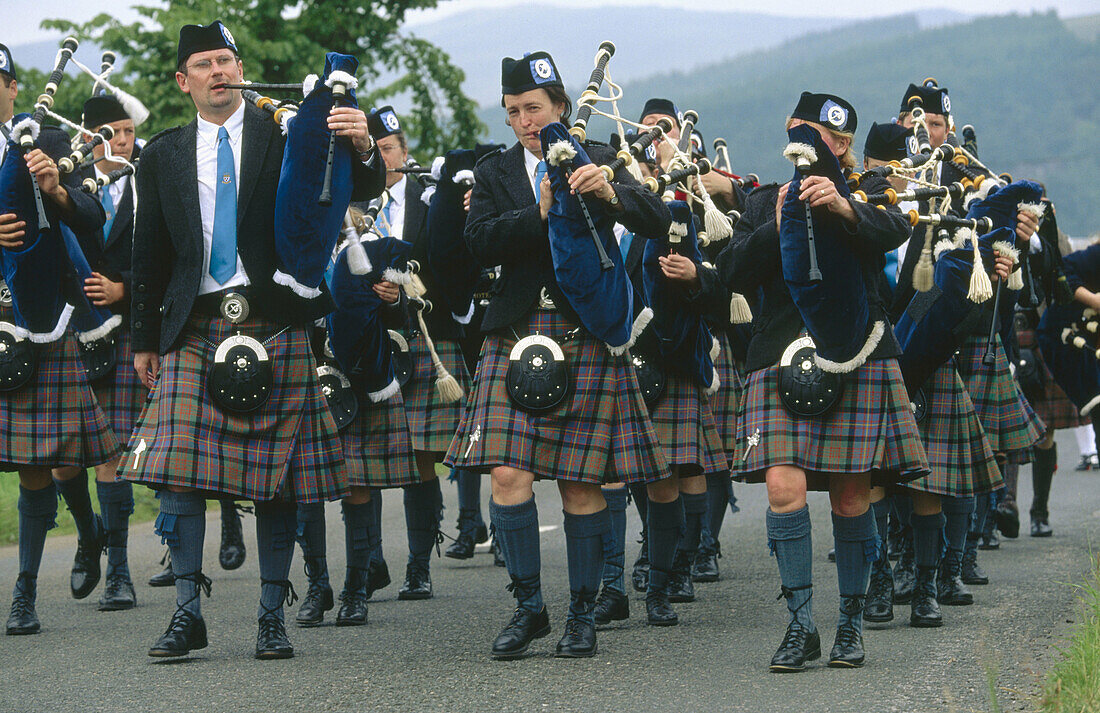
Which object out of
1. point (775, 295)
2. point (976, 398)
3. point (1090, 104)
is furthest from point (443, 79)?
point (1090, 104)

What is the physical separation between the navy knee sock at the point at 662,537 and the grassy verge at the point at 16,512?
12.0 feet

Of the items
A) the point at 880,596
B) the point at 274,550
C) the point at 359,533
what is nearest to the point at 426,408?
the point at 359,533

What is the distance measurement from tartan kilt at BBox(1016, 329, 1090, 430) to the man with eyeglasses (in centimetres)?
454

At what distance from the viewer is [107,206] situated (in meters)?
6.34

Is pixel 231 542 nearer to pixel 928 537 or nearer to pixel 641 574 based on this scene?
pixel 641 574

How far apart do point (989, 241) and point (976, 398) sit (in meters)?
0.80

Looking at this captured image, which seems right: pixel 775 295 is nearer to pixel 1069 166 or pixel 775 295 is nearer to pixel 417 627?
pixel 417 627

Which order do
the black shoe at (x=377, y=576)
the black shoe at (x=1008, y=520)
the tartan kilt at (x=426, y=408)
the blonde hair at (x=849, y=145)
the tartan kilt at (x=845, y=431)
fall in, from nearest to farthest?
the tartan kilt at (x=845, y=431), the blonde hair at (x=849, y=145), the black shoe at (x=377, y=576), the tartan kilt at (x=426, y=408), the black shoe at (x=1008, y=520)

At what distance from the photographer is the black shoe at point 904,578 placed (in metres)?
5.89

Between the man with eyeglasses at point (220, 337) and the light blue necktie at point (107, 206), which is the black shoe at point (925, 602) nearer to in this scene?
the man with eyeglasses at point (220, 337)

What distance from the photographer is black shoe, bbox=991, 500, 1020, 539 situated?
7803 millimetres

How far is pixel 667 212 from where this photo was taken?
4.77 metres

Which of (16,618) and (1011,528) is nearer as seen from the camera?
(16,618)

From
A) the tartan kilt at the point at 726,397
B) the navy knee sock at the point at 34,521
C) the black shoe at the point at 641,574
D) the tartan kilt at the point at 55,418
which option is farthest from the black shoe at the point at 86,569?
the tartan kilt at the point at 726,397
